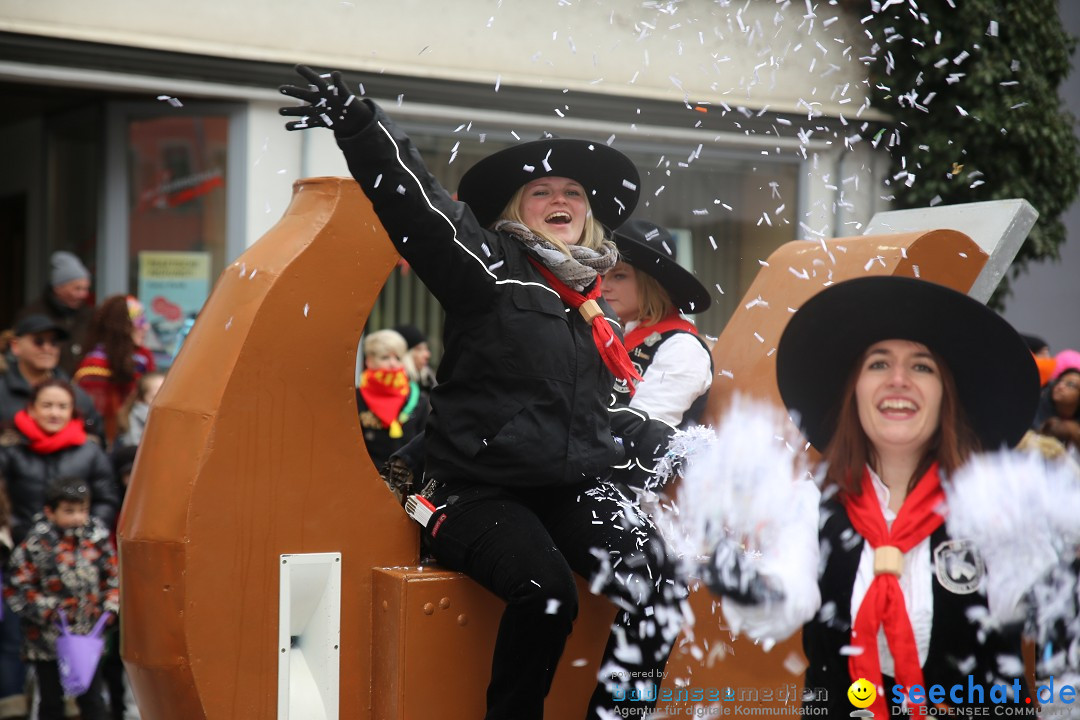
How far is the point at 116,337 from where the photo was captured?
686cm

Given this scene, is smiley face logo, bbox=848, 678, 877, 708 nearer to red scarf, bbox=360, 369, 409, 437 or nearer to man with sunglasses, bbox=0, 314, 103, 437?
red scarf, bbox=360, 369, 409, 437

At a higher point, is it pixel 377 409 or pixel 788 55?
pixel 788 55

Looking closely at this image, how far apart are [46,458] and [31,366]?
33.6 inches

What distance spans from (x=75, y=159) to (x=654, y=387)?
723 cm

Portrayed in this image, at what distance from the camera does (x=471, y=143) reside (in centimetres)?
965

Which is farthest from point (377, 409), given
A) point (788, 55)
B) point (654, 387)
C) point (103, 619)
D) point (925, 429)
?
point (788, 55)

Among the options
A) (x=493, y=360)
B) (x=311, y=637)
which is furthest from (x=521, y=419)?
(x=311, y=637)

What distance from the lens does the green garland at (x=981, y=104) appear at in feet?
33.2

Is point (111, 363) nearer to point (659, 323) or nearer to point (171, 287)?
point (171, 287)

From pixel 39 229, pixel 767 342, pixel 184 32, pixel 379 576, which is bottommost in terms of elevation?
pixel 379 576

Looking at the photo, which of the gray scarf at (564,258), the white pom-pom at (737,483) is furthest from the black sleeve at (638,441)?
the gray scarf at (564,258)

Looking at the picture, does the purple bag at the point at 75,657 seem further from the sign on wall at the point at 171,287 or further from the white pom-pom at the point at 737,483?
the sign on wall at the point at 171,287

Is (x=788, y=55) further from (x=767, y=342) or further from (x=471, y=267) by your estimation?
(x=471, y=267)

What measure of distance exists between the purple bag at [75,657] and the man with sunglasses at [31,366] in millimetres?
1288
